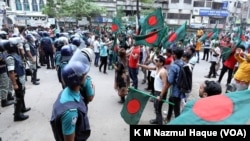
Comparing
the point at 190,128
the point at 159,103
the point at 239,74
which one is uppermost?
the point at 190,128

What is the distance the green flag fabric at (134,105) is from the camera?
3.54 metres

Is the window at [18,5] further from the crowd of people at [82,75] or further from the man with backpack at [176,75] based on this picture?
the man with backpack at [176,75]

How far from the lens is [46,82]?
7629 millimetres

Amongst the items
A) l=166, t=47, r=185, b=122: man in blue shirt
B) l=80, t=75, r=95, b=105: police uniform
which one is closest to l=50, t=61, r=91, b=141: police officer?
l=80, t=75, r=95, b=105: police uniform

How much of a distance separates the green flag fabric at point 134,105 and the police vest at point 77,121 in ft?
5.27

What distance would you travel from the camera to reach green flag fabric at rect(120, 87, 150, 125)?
3.54 m

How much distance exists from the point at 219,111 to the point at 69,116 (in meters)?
1.24

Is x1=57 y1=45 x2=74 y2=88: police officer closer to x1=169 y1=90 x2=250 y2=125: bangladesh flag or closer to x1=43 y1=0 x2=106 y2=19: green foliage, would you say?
x1=169 y1=90 x2=250 y2=125: bangladesh flag

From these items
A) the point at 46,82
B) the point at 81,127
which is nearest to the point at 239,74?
the point at 81,127

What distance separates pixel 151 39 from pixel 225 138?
4176mm

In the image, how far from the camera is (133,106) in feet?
11.9

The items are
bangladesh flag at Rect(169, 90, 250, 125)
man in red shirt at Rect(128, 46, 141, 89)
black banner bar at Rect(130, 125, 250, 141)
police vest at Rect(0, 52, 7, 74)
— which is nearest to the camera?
black banner bar at Rect(130, 125, 250, 141)

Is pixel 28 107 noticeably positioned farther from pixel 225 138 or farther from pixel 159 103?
pixel 225 138

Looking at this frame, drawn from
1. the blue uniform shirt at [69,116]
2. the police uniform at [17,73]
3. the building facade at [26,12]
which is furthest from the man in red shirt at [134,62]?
the building facade at [26,12]
